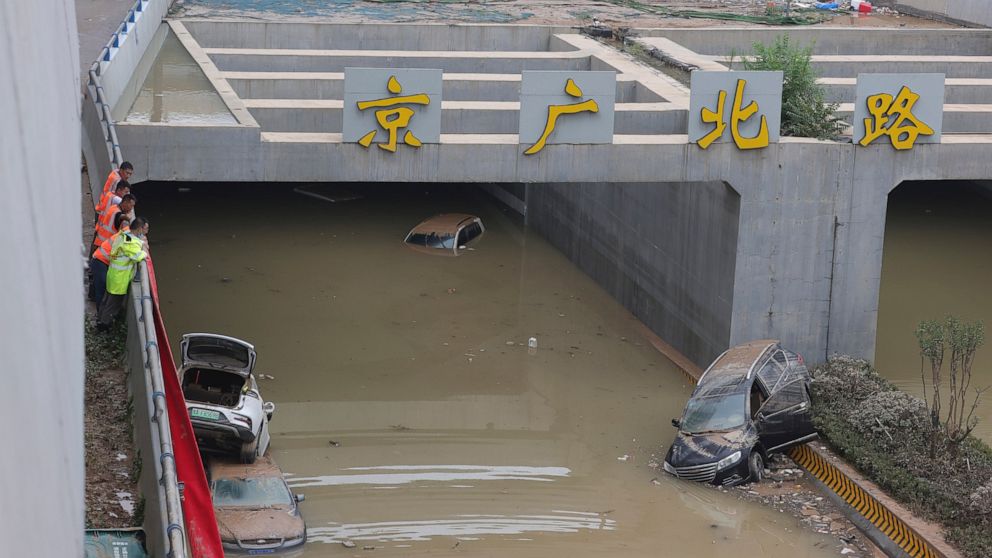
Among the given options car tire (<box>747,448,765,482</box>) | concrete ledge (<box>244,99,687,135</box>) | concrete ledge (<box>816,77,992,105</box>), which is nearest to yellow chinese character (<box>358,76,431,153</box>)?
concrete ledge (<box>244,99,687,135</box>)

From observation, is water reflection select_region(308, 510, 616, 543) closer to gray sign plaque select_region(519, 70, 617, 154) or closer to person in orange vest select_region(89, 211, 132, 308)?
person in orange vest select_region(89, 211, 132, 308)

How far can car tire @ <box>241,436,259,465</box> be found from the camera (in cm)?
1577

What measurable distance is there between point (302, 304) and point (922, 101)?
1174 cm

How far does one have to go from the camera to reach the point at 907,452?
16.8 meters

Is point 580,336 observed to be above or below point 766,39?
below

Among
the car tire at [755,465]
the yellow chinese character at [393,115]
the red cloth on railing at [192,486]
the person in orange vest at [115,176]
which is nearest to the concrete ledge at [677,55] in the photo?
the yellow chinese character at [393,115]

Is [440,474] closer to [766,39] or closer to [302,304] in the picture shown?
[302,304]

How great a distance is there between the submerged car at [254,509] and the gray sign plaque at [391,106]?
5.29m

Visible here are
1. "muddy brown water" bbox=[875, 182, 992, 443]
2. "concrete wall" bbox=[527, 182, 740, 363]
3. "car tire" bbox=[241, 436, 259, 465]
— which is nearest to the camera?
"car tire" bbox=[241, 436, 259, 465]

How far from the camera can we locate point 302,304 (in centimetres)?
2408

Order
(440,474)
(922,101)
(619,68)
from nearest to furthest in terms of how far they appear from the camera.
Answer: (440,474)
(922,101)
(619,68)

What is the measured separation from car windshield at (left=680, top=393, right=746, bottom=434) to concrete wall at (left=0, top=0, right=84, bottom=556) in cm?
1054

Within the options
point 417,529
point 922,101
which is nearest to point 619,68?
point 922,101

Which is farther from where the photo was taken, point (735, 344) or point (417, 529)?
point (735, 344)
